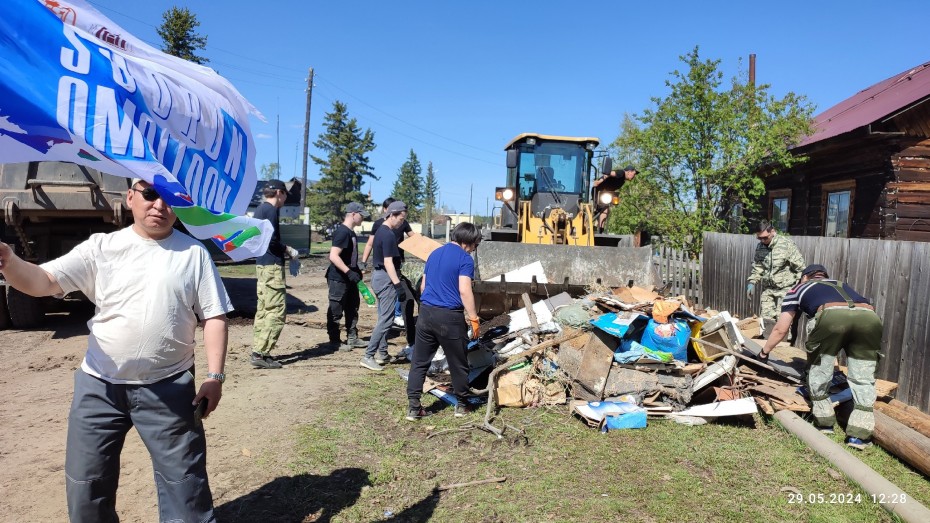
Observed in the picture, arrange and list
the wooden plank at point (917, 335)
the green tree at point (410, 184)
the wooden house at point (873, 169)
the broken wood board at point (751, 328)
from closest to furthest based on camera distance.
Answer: the wooden plank at point (917, 335), the broken wood board at point (751, 328), the wooden house at point (873, 169), the green tree at point (410, 184)

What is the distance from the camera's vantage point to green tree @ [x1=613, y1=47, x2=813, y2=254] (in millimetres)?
11273

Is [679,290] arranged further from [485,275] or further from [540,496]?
[540,496]

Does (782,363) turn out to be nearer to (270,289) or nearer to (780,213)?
(270,289)

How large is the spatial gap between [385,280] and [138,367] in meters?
4.34

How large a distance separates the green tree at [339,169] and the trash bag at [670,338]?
143 ft

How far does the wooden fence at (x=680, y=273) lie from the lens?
35.5 feet

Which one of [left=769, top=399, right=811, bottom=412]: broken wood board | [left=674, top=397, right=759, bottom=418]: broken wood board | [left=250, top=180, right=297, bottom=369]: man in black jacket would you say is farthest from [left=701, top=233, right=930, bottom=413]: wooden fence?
[left=250, top=180, right=297, bottom=369]: man in black jacket

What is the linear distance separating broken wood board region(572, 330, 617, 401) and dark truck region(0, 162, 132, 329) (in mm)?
6251

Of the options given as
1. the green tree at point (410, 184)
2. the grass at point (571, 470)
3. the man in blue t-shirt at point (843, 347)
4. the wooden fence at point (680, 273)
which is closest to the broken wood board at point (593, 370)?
the grass at point (571, 470)

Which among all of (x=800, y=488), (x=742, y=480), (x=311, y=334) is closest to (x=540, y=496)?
(x=742, y=480)

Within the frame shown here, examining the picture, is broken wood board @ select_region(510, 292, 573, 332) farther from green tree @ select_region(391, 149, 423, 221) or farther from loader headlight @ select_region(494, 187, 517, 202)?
green tree @ select_region(391, 149, 423, 221)

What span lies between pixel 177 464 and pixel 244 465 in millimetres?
1679

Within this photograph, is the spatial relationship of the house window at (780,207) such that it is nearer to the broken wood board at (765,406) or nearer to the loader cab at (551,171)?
the loader cab at (551,171)

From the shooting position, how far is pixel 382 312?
6.50m
